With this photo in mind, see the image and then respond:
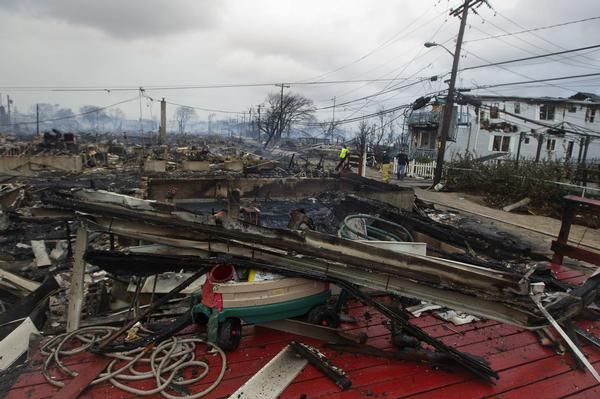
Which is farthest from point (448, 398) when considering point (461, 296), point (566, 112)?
point (566, 112)

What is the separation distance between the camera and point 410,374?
2428 mm

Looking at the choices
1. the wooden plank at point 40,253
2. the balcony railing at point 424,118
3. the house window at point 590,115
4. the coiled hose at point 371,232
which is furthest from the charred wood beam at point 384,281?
the house window at point 590,115

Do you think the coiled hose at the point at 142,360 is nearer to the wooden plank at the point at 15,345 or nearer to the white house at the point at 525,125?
the wooden plank at the point at 15,345

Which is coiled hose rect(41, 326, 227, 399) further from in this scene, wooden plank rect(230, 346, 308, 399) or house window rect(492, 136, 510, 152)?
house window rect(492, 136, 510, 152)

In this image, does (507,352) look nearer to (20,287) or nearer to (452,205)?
(20,287)

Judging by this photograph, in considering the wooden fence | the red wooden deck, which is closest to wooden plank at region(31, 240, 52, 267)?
the red wooden deck

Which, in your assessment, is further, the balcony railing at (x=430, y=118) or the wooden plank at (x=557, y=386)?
the balcony railing at (x=430, y=118)

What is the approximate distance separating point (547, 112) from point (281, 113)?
34.6 meters

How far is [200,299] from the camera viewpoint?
2.83 metres

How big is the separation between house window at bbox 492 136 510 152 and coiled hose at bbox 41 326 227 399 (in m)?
34.1

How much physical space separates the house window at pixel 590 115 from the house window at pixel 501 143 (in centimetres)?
630

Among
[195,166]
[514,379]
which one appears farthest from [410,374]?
[195,166]

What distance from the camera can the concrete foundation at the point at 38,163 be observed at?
52.6 feet

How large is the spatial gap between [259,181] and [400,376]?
7.63 meters
